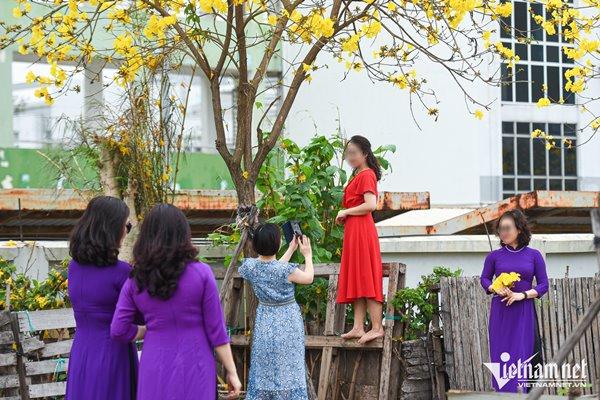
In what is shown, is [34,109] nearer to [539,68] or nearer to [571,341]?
[539,68]

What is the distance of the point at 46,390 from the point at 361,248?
9.19 ft

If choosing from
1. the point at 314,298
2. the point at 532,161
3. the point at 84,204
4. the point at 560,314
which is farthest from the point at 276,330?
the point at 532,161

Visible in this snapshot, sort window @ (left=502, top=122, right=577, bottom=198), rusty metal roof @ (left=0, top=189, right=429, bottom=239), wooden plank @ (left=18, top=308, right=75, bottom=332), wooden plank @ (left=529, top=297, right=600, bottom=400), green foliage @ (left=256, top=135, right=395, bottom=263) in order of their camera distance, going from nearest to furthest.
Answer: wooden plank @ (left=529, top=297, right=600, bottom=400) < wooden plank @ (left=18, top=308, right=75, bottom=332) < green foliage @ (left=256, top=135, right=395, bottom=263) < rusty metal roof @ (left=0, top=189, right=429, bottom=239) < window @ (left=502, top=122, right=577, bottom=198)

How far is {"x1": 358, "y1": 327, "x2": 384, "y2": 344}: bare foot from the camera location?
9312mm

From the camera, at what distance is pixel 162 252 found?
18.4 ft

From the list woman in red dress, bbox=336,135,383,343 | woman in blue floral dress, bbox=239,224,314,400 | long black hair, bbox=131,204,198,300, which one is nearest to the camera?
long black hair, bbox=131,204,198,300

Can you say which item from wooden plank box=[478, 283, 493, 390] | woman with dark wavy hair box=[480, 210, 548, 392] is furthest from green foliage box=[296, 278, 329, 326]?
woman with dark wavy hair box=[480, 210, 548, 392]

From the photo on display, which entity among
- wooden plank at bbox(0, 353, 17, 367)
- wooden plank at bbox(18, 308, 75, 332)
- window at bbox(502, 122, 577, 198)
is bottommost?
wooden plank at bbox(0, 353, 17, 367)

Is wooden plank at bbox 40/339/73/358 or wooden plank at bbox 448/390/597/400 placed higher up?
wooden plank at bbox 448/390/597/400

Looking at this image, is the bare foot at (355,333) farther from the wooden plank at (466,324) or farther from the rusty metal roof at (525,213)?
the rusty metal roof at (525,213)

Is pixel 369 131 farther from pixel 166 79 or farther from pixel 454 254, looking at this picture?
pixel 166 79

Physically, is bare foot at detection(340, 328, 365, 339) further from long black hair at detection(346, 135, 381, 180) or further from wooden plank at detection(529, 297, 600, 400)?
wooden plank at detection(529, 297, 600, 400)

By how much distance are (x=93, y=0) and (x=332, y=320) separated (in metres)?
3.38

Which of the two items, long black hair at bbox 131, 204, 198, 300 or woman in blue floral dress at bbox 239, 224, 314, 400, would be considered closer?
long black hair at bbox 131, 204, 198, 300
